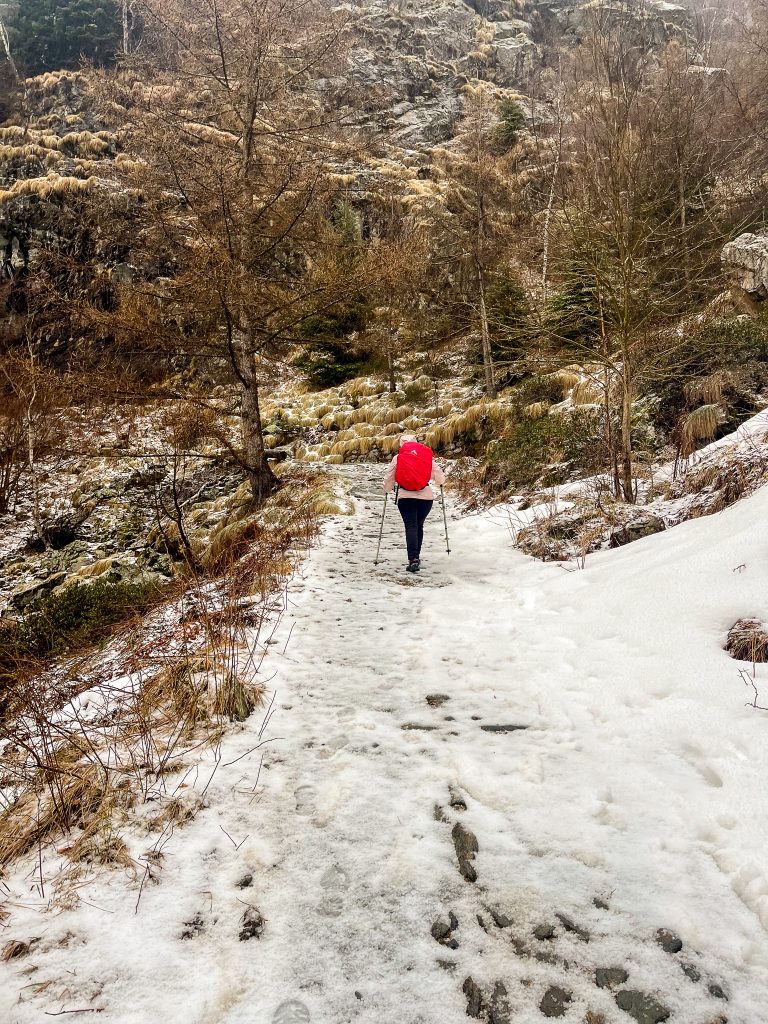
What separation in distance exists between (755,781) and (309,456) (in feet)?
45.9

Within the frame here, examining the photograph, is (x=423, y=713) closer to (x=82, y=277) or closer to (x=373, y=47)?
(x=82, y=277)

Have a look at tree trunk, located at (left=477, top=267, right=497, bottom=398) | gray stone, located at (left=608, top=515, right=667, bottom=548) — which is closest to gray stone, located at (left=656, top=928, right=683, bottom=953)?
gray stone, located at (left=608, top=515, right=667, bottom=548)

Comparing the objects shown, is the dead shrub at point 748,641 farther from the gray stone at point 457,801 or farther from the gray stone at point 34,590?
the gray stone at point 34,590

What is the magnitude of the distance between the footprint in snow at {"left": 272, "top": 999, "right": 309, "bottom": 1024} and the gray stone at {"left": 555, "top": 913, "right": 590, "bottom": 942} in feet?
2.66

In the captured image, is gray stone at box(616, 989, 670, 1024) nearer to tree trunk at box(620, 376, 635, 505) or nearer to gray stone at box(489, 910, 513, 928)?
gray stone at box(489, 910, 513, 928)

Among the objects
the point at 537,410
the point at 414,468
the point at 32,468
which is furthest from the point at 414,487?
the point at 32,468

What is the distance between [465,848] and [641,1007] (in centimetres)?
70

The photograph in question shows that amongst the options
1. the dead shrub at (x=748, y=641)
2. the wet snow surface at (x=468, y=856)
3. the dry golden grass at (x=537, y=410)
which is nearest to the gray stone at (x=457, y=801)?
the wet snow surface at (x=468, y=856)

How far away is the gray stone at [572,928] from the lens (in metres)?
1.52

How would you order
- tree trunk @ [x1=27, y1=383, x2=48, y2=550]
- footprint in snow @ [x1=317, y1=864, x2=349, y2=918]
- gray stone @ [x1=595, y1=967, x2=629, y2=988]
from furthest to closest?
tree trunk @ [x1=27, y1=383, x2=48, y2=550] → footprint in snow @ [x1=317, y1=864, x2=349, y2=918] → gray stone @ [x1=595, y1=967, x2=629, y2=988]

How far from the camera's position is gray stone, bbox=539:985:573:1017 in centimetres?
132

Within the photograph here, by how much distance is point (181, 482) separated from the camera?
13.5 m

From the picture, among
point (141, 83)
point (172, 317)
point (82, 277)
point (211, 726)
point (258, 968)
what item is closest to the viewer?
point (258, 968)

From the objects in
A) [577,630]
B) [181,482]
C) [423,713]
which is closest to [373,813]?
[423,713]
